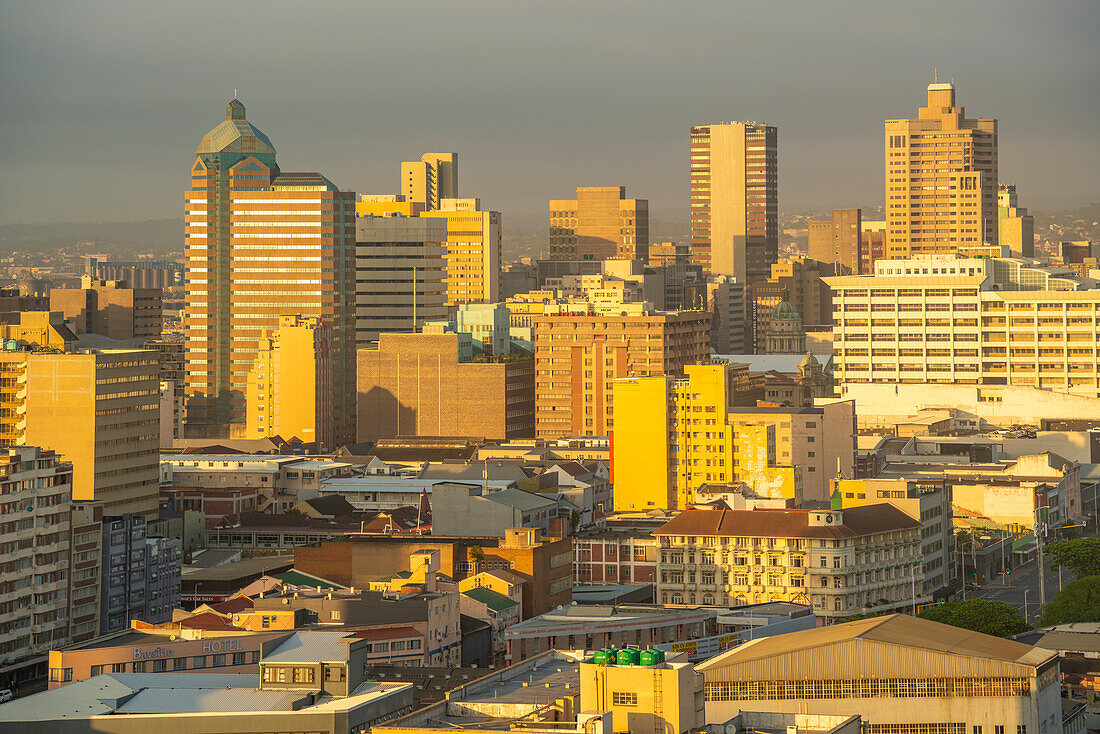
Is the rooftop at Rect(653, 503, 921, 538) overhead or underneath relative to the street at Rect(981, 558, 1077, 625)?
overhead

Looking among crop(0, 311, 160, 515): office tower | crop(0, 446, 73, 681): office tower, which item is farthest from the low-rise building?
crop(0, 311, 160, 515): office tower

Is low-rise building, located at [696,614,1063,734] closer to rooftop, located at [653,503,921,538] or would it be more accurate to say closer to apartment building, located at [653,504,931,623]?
apartment building, located at [653,504,931,623]

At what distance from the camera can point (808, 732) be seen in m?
78.0

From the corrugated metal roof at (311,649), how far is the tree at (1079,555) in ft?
237

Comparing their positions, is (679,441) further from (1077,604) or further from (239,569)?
(1077,604)

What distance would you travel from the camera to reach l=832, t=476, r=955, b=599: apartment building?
153 meters

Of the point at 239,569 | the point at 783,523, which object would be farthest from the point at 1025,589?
the point at 239,569

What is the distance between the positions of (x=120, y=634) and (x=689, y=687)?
55923mm

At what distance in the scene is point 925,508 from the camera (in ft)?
505

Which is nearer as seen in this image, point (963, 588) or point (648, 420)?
point (963, 588)

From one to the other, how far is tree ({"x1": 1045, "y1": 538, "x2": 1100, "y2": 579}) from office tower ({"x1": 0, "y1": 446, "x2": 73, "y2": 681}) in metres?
73.5

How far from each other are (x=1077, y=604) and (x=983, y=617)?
1304 centimetres

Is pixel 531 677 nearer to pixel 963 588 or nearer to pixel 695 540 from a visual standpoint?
pixel 695 540

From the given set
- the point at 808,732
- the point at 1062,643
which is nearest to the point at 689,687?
the point at 808,732
